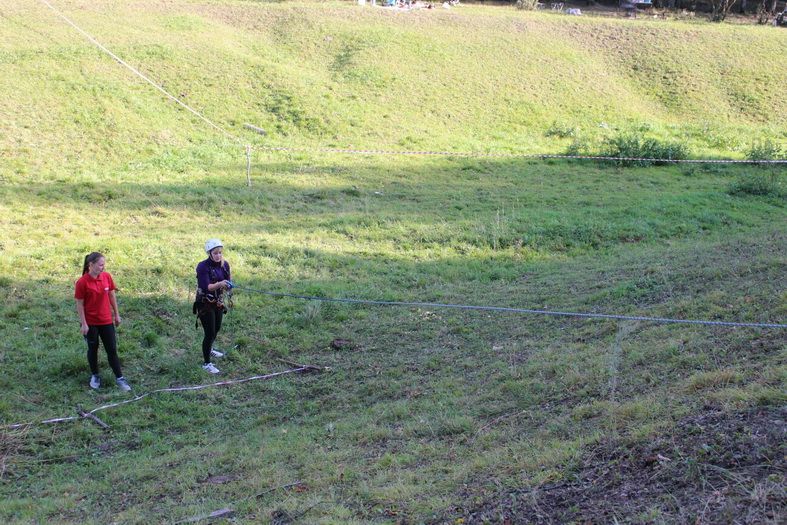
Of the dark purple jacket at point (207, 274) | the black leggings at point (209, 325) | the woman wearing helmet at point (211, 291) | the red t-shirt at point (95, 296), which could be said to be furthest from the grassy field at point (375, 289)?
the dark purple jacket at point (207, 274)

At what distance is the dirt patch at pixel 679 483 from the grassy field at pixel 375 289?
22 millimetres

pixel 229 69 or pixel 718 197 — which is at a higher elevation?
pixel 229 69

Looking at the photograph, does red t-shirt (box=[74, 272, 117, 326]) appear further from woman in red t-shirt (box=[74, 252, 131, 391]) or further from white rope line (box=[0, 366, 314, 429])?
white rope line (box=[0, 366, 314, 429])

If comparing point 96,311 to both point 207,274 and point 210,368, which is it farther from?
point 210,368

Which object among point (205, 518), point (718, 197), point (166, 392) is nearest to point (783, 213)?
point (718, 197)

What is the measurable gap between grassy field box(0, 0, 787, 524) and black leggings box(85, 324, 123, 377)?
0.33 meters

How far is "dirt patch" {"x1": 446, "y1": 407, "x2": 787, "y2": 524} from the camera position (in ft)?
13.5

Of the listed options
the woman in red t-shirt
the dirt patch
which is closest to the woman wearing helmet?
the woman in red t-shirt

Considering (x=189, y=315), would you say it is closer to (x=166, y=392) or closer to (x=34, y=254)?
(x=166, y=392)

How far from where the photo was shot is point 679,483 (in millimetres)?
4480

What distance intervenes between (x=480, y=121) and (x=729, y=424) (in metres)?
23.4

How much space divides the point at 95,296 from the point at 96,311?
0.58 ft

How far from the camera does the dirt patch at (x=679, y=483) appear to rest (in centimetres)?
412

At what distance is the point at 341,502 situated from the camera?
5234mm
